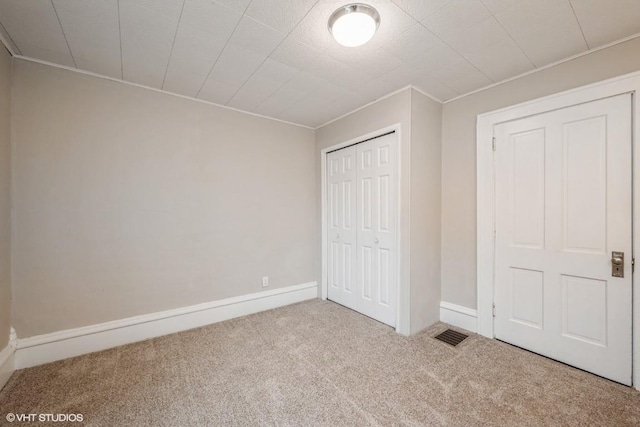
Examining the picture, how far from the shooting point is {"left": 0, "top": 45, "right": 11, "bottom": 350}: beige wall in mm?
1877

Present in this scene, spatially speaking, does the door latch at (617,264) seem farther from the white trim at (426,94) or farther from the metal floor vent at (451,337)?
the white trim at (426,94)

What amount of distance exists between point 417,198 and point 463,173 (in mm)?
601

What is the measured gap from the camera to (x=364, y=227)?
3129 millimetres

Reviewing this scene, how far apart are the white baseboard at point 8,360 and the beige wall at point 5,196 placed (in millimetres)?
45

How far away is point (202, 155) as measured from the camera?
9.44ft

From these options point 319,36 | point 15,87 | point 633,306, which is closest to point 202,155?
point 15,87

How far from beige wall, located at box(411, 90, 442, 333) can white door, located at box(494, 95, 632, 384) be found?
566mm

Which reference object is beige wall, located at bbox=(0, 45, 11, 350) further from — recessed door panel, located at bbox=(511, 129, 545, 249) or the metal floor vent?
recessed door panel, located at bbox=(511, 129, 545, 249)

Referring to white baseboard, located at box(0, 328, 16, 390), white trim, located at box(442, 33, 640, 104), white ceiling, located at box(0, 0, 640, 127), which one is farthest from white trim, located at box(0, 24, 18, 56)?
white trim, located at box(442, 33, 640, 104)

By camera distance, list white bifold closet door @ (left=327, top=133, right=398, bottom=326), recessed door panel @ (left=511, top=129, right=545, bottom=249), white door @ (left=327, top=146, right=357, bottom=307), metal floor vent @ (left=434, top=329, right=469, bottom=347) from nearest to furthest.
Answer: recessed door panel @ (left=511, top=129, right=545, bottom=249), metal floor vent @ (left=434, top=329, right=469, bottom=347), white bifold closet door @ (left=327, top=133, right=398, bottom=326), white door @ (left=327, top=146, right=357, bottom=307)

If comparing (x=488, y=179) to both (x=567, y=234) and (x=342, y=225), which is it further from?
(x=342, y=225)

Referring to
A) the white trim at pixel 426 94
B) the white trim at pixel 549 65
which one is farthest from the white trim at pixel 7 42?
the white trim at pixel 549 65

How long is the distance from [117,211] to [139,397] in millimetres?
1579

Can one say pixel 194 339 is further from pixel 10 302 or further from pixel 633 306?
pixel 633 306
